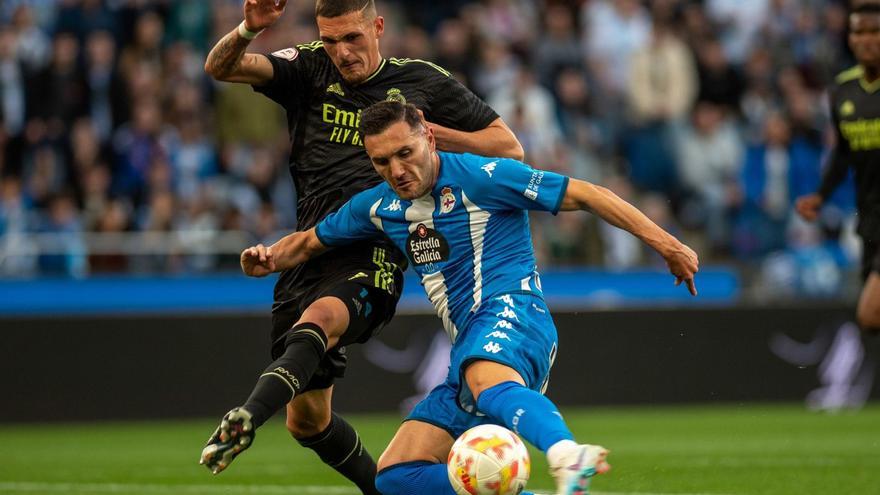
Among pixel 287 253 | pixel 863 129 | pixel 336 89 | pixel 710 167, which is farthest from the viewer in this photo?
pixel 710 167

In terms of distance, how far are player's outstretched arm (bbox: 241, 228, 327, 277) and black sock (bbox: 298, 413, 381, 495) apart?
102 cm

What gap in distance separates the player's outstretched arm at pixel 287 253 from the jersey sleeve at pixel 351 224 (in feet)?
0.17

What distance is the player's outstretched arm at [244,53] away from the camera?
700 cm

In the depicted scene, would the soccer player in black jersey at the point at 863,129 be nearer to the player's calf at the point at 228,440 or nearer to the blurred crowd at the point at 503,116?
the player's calf at the point at 228,440

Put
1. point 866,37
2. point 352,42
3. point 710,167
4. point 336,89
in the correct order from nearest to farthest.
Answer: point 352,42 < point 336,89 < point 866,37 < point 710,167

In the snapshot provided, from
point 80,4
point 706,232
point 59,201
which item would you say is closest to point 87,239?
point 59,201

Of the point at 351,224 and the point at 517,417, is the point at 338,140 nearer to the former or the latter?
the point at 351,224

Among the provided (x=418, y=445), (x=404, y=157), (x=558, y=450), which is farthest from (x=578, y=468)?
(x=404, y=157)

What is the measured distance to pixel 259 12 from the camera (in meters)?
6.99

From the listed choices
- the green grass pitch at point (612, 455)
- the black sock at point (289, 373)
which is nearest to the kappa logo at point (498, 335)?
the black sock at point (289, 373)

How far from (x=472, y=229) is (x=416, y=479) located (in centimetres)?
117

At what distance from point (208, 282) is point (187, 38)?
3.46m

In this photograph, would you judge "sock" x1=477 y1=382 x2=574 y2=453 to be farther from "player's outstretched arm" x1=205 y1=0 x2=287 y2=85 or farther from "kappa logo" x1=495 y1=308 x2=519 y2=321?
"player's outstretched arm" x1=205 y1=0 x2=287 y2=85

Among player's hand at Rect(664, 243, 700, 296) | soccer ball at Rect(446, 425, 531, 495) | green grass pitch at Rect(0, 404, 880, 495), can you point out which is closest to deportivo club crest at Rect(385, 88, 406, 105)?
player's hand at Rect(664, 243, 700, 296)
